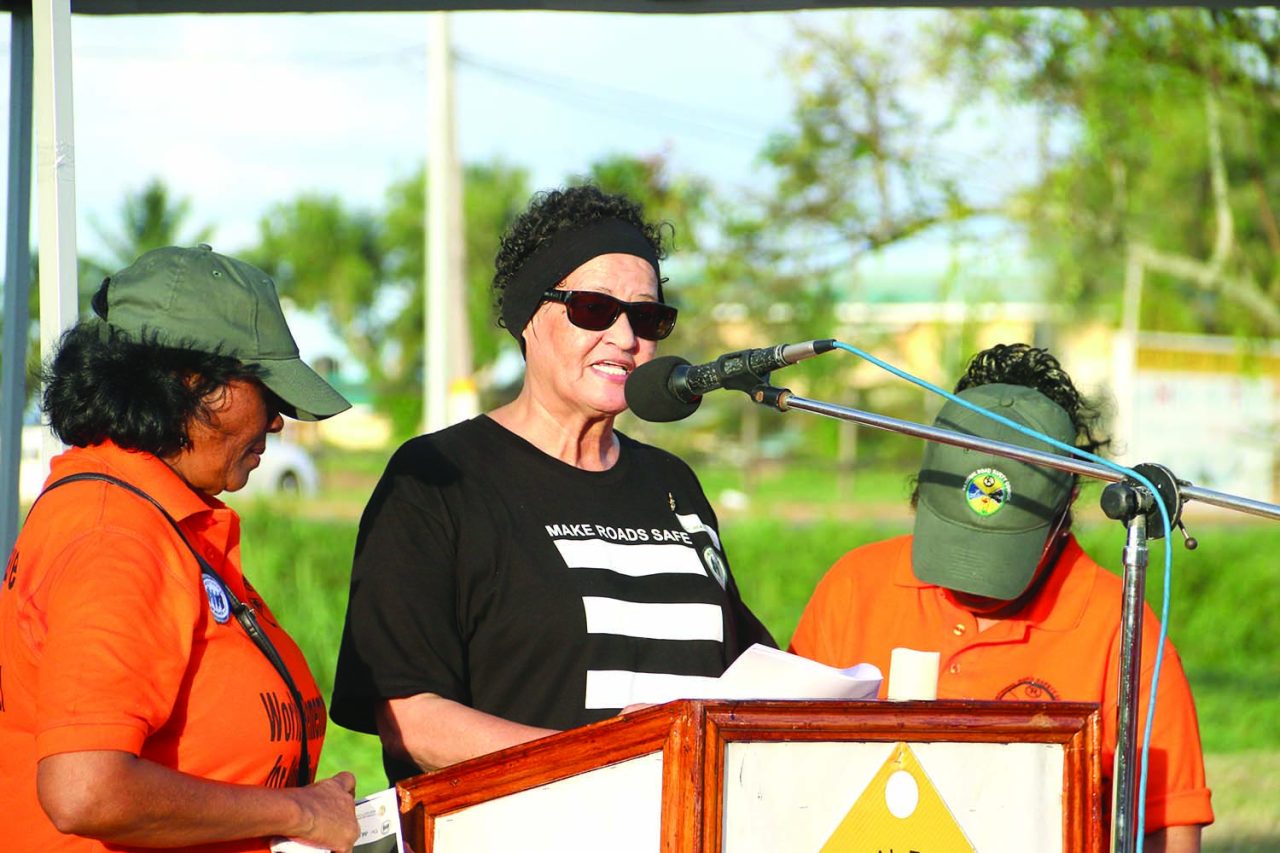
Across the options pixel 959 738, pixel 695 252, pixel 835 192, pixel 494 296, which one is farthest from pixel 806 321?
pixel 959 738

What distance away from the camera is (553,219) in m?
3.14

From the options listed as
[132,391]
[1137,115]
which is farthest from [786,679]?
[1137,115]

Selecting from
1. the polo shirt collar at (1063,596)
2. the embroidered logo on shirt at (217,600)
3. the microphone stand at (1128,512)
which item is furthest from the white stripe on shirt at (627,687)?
the embroidered logo on shirt at (217,600)

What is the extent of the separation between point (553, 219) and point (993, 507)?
1072mm

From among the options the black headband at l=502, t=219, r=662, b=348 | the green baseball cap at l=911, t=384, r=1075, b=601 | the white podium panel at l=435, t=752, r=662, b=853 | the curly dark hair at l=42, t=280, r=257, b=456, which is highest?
the black headband at l=502, t=219, r=662, b=348

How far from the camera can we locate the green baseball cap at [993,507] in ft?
8.97

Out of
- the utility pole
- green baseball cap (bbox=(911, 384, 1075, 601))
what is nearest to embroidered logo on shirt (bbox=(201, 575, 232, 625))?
green baseball cap (bbox=(911, 384, 1075, 601))

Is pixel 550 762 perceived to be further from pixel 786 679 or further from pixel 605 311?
pixel 605 311

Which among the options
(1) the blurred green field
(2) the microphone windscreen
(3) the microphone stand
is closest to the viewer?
(3) the microphone stand

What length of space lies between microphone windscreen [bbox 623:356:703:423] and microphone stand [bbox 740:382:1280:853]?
24 centimetres

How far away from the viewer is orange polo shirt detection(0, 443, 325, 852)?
194cm

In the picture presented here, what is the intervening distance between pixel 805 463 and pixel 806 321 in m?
9.13

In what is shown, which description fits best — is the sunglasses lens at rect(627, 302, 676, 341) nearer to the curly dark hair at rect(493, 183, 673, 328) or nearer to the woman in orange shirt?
the curly dark hair at rect(493, 183, 673, 328)

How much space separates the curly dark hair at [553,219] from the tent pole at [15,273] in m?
1.09
